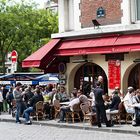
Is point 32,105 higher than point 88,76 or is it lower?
lower

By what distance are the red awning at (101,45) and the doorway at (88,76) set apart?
153 cm

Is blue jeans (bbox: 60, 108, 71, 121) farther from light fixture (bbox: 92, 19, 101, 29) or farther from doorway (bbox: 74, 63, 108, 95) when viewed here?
light fixture (bbox: 92, 19, 101, 29)

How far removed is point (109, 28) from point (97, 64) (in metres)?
2.11

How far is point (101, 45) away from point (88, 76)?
10.4 ft

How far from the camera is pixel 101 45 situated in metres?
22.6

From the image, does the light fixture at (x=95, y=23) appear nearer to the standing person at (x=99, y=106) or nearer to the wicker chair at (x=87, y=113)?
the wicker chair at (x=87, y=113)

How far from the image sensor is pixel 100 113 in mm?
19156

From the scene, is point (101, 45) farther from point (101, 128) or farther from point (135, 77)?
point (101, 128)

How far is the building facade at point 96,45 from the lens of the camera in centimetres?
2253

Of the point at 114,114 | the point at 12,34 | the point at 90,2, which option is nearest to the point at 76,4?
the point at 90,2

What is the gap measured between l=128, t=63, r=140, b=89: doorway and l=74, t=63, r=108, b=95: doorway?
155 centimetres

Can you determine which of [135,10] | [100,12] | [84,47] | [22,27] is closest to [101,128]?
[84,47]

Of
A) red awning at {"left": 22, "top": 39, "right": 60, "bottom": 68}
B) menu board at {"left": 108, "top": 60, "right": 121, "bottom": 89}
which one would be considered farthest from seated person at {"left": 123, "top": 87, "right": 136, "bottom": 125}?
red awning at {"left": 22, "top": 39, "right": 60, "bottom": 68}

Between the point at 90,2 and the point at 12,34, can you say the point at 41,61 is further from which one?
the point at 12,34
